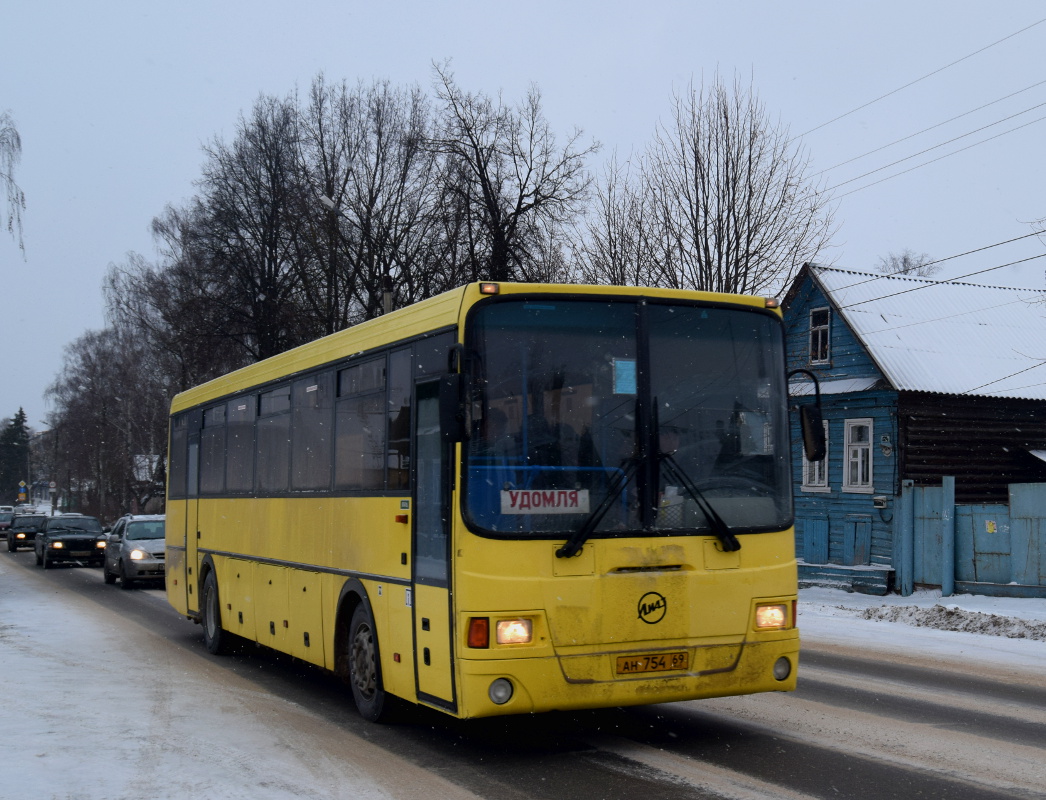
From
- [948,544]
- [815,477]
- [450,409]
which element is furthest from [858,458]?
[450,409]

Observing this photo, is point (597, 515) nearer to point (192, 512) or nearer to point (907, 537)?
point (192, 512)

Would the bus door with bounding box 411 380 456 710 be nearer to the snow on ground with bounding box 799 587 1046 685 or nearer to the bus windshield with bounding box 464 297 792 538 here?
the bus windshield with bounding box 464 297 792 538

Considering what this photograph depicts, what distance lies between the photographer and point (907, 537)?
74.2 feet

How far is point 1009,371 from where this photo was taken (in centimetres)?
3006

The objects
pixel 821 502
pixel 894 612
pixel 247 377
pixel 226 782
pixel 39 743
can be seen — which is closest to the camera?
pixel 226 782

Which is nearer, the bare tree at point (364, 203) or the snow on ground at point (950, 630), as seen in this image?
the snow on ground at point (950, 630)

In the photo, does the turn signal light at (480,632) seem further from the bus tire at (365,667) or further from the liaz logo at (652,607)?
the bus tire at (365,667)

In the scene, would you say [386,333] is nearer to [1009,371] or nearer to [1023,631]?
[1023,631]

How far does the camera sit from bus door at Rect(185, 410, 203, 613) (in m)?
15.3

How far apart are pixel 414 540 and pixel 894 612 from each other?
12.3 meters

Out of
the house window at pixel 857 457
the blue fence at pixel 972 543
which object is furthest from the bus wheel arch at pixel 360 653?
the house window at pixel 857 457

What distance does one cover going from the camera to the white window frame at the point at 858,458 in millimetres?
28250

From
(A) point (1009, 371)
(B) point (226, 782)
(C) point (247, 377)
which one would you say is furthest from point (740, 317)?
(A) point (1009, 371)

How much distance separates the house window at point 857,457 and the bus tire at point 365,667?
68.9 ft
